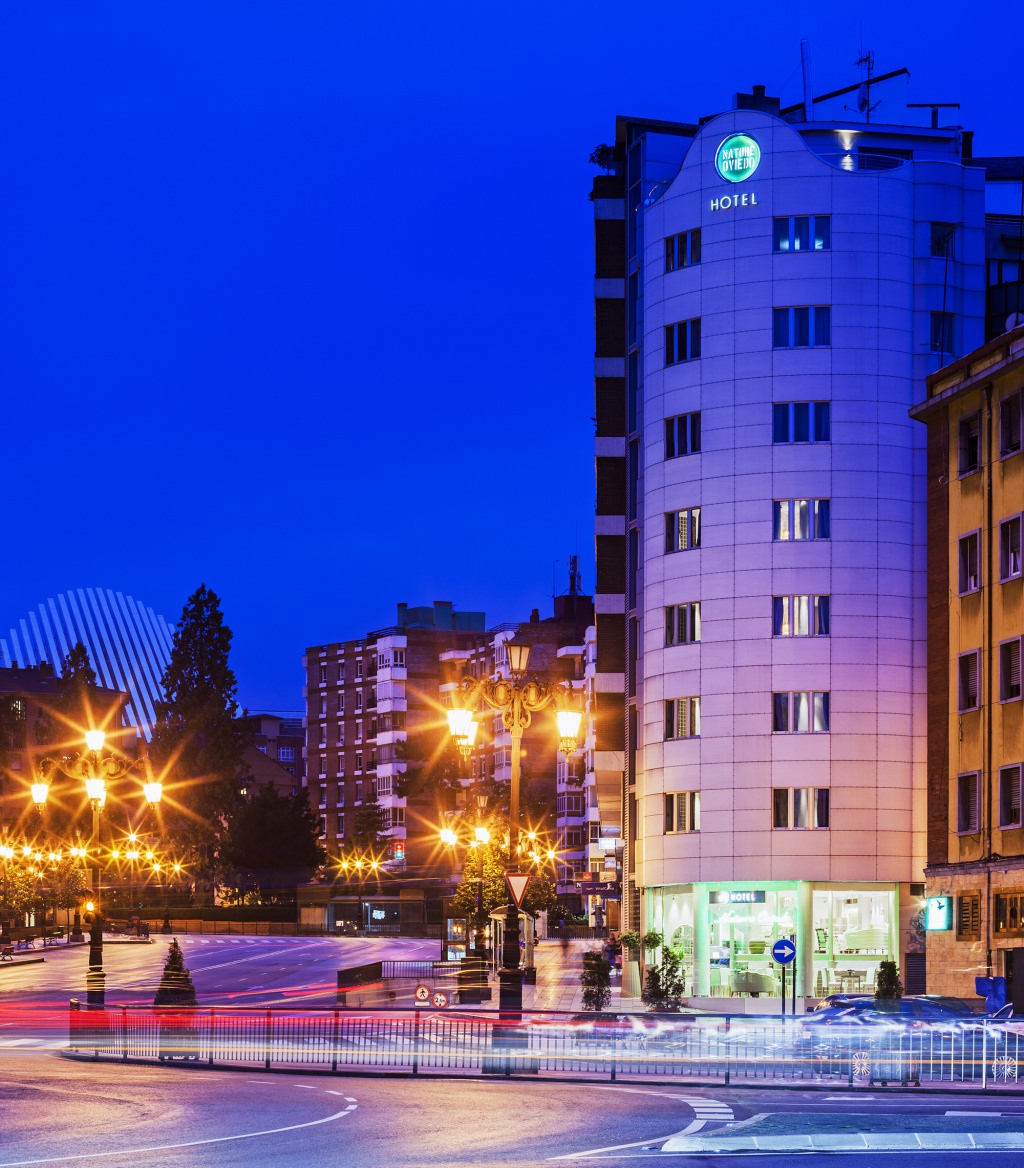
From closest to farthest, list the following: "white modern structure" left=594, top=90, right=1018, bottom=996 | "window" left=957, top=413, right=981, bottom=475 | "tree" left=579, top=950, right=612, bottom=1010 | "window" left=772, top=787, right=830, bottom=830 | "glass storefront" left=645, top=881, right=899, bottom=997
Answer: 1. "tree" left=579, top=950, right=612, bottom=1010
2. "window" left=957, top=413, right=981, bottom=475
3. "glass storefront" left=645, top=881, right=899, bottom=997
4. "window" left=772, top=787, right=830, bottom=830
5. "white modern structure" left=594, top=90, right=1018, bottom=996

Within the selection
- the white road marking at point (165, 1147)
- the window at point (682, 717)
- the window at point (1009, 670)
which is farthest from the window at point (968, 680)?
the white road marking at point (165, 1147)

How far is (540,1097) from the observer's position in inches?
1115

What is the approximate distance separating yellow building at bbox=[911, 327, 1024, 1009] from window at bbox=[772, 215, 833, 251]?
23.3ft

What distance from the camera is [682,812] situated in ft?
211

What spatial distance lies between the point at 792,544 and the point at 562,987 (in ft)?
64.6

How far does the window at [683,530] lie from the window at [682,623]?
1.93 meters

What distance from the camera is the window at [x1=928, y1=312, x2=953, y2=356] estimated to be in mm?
64250

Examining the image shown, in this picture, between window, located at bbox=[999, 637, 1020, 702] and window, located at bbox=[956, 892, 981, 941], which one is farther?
window, located at bbox=[956, 892, 981, 941]

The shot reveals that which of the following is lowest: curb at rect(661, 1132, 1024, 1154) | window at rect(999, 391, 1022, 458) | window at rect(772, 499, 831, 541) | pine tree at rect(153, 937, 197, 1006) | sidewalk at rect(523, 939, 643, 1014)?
sidewalk at rect(523, 939, 643, 1014)

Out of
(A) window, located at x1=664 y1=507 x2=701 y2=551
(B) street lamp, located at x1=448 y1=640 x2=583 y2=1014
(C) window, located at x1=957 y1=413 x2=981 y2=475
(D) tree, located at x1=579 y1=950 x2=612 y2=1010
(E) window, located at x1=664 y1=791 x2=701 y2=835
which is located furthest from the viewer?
(A) window, located at x1=664 y1=507 x2=701 y2=551

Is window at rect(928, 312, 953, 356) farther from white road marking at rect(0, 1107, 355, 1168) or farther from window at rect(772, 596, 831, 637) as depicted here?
white road marking at rect(0, 1107, 355, 1168)

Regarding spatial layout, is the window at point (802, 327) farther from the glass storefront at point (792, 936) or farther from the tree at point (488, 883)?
the tree at point (488, 883)

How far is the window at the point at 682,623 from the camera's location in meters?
64.6

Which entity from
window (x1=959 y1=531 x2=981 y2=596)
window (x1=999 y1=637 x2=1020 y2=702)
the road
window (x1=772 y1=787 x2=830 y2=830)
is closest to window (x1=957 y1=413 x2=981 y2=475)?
window (x1=959 y1=531 x2=981 y2=596)
